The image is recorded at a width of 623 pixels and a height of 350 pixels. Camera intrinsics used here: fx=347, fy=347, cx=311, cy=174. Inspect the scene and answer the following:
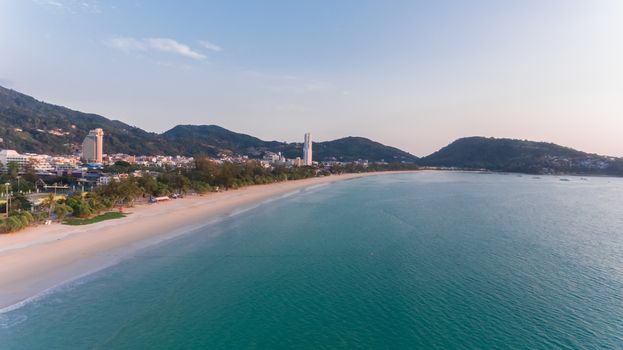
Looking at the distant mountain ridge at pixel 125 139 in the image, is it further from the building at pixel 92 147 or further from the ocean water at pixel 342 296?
the ocean water at pixel 342 296

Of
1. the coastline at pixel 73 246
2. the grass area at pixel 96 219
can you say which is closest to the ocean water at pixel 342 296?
the coastline at pixel 73 246

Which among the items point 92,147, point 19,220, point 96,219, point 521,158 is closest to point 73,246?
point 19,220

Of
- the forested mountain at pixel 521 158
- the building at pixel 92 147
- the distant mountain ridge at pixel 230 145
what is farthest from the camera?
the forested mountain at pixel 521 158

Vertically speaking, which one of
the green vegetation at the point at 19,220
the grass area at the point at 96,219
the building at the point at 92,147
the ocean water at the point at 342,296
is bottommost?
the ocean water at the point at 342,296

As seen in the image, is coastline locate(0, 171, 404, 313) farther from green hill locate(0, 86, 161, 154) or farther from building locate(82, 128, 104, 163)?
green hill locate(0, 86, 161, 154)

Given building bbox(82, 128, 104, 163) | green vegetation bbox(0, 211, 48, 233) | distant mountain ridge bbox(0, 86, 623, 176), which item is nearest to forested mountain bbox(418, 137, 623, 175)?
distant mountain ridge bbox(0, 86, 623, 176)

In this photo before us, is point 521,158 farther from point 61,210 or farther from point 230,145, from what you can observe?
point 61,210
